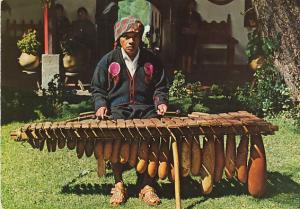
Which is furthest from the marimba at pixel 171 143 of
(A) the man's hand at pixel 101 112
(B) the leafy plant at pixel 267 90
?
(B) the leafy plant at pixel 267 90

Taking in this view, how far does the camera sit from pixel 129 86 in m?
4.05

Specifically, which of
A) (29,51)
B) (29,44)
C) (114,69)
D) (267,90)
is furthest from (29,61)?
(267,90)

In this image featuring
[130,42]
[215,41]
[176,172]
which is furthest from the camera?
[215,41]

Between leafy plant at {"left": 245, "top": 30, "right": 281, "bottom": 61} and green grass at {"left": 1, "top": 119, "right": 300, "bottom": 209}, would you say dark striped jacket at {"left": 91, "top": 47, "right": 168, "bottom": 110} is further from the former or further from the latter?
leafy plant at {"left": 245, "top": 30, "right": 281, "bottom": 61}

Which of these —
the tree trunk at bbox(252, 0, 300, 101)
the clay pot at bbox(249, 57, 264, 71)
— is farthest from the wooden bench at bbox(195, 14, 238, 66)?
the tree trunk at bbox(252, 0, 300, 101)

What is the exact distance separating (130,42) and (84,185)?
113 centimetres

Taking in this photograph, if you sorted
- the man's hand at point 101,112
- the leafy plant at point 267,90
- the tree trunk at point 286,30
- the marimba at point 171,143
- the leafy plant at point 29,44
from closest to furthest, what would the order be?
the marimba at point 171,143 < the man's hand at point 101,112 < the tree trunk at point 286,30 < the leafy plant at point 29,44 < the leafy plant at point 267,90

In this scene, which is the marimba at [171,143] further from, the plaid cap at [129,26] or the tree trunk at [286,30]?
the tree trunk at [286,30]

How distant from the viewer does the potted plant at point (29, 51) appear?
541 cm

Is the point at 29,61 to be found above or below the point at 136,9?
below

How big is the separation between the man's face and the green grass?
1013mm

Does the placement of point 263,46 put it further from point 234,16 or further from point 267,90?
point 234,16

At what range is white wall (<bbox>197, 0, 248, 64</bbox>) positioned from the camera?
8.03 metres

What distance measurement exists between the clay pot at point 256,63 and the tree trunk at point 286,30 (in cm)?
60
